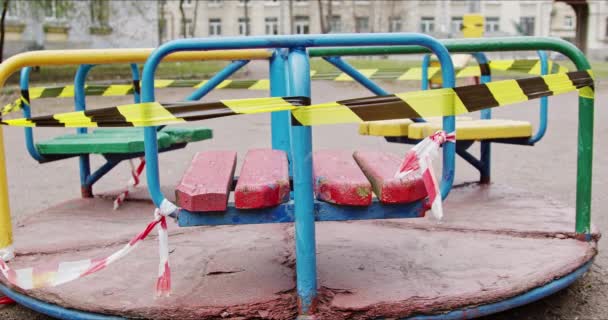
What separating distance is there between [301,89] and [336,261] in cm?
101

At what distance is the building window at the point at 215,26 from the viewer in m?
59.9

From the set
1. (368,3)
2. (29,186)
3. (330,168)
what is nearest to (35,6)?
(29,186)

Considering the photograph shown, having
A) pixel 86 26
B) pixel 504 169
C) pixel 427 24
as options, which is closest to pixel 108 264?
pixel 504 169


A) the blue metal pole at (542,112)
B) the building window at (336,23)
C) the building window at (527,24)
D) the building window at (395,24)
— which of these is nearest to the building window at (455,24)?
the building window at (395,24)

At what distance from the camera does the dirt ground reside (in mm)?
3139

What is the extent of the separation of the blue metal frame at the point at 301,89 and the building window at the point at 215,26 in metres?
58.4

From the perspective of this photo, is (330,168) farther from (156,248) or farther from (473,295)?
(156,248)

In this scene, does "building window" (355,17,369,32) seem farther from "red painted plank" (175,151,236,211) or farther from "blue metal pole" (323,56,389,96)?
"red painted plank" (175,151,236,211)

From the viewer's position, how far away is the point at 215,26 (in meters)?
60.1

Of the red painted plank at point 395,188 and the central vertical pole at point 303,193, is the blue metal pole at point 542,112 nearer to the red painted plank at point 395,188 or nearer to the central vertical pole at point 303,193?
the red painted plank at point 395,188

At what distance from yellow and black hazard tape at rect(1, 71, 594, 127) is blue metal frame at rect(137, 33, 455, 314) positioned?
0.22 ft

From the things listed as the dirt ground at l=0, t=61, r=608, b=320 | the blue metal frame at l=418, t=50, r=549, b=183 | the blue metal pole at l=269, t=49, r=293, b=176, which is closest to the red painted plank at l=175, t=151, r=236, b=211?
the dirt ground at l=0, t=61, r=608, b=320

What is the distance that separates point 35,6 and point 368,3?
110 feet

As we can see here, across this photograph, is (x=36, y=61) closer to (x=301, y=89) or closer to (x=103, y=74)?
(x=301, y=89)
